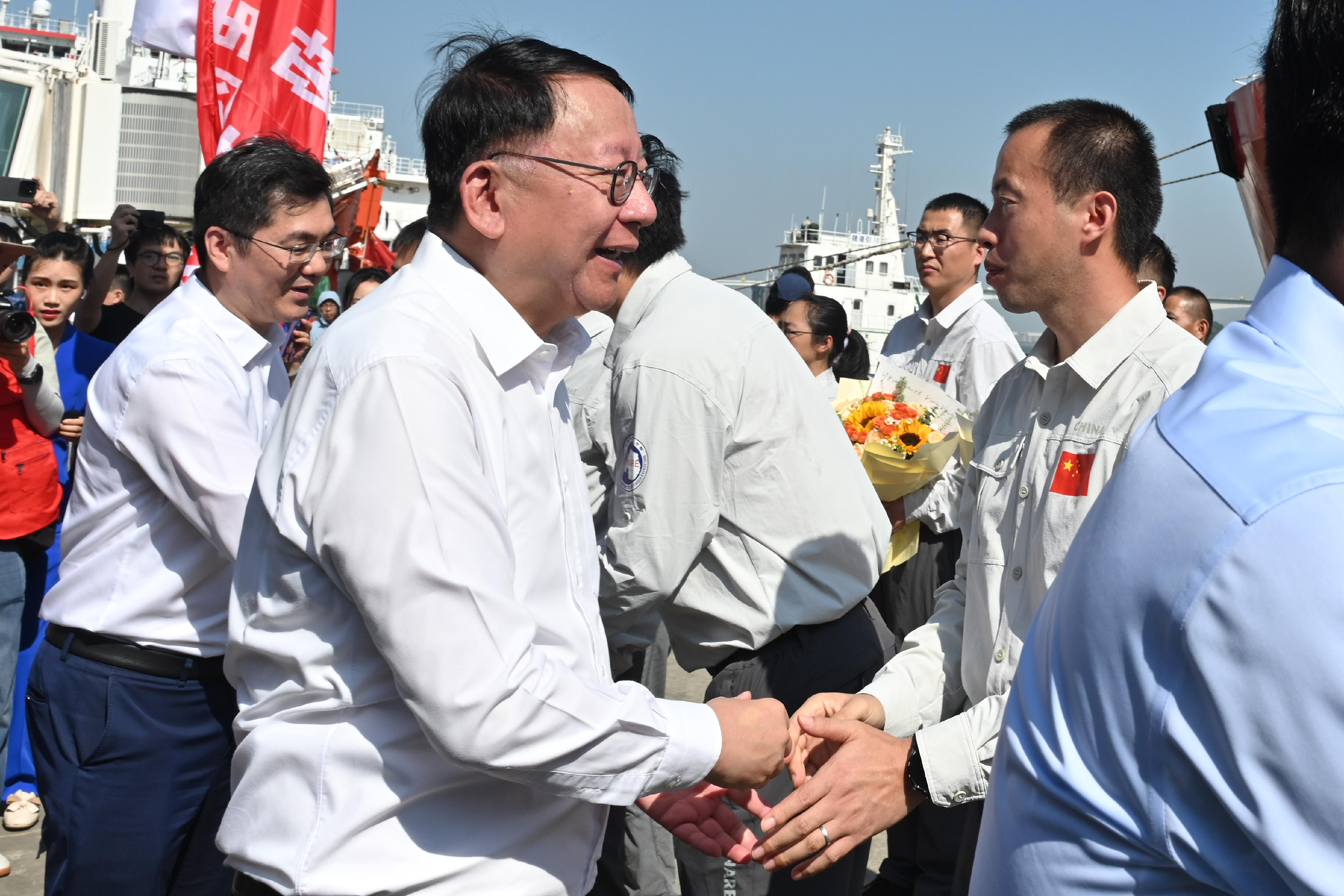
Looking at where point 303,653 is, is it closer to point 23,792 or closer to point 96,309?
point 23,792

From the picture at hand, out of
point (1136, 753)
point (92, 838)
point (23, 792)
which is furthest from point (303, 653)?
point (23, 792)

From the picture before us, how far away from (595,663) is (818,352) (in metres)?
4.88

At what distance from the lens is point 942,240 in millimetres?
6035

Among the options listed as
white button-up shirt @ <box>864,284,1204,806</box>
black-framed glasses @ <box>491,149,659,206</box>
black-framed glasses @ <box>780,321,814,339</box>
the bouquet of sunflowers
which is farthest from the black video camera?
black-framed glasses @ <box>780,321,814,339</box>

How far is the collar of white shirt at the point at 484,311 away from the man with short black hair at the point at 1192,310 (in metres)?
5.87

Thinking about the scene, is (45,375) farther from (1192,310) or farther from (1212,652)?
(1192,310)

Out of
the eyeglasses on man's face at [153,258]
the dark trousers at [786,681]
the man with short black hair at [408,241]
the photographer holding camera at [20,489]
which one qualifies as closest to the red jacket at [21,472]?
the photographer holding camera at [20,489]

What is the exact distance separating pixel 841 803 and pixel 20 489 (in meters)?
3.57

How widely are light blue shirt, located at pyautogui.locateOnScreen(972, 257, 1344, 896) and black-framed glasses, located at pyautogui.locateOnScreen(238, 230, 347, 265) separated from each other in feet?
8.69

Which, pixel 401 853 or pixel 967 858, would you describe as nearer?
pixel 401 853

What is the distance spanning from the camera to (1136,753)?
1.01m

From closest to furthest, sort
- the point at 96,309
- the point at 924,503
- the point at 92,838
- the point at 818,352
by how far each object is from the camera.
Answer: the point at 92,838 < the point at 924,503 < the point at 96,309 < the point at 818,352

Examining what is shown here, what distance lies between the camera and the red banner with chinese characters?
5.32 m

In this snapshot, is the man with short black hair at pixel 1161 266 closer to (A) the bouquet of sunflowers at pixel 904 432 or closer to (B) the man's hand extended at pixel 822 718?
(A) the bouquet of sunflowers at pixel 904 432
